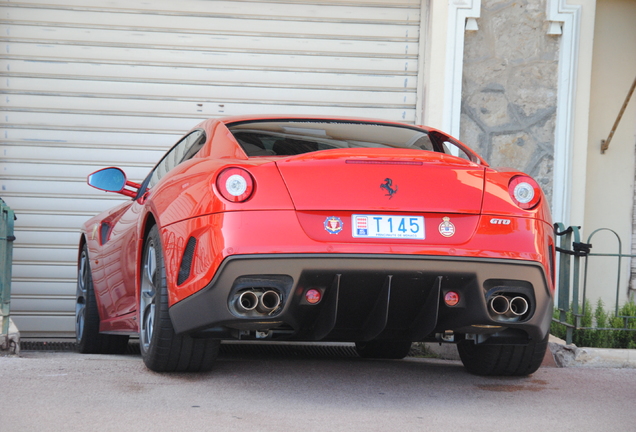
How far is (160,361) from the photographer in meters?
3.87

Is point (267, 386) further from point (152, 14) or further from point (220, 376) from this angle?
point (152, 14)

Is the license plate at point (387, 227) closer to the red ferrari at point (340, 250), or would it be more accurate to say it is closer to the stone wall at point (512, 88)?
the red ferrari at point (340, 250)

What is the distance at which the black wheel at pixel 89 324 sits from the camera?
5676 mm

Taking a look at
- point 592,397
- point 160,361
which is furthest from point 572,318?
point 160,361

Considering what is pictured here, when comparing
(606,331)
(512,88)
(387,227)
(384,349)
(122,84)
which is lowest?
(384,349)

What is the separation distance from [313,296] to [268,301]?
0.62 feet

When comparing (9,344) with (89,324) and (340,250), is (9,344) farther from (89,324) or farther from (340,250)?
(340,250)

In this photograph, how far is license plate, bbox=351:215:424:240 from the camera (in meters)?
3.42

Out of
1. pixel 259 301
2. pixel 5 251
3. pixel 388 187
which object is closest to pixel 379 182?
pixel 388 187

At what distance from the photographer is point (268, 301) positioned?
3449 millimetres

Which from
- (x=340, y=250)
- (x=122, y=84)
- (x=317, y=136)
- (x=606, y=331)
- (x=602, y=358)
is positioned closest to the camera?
(x=340, y=250)

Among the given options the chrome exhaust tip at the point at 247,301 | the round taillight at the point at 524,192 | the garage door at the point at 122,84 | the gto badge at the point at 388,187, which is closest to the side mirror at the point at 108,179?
the chrome exhaust tip at the point at 247,301

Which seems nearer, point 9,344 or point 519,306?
point 519,306

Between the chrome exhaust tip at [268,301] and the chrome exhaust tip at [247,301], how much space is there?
0.08 feet
